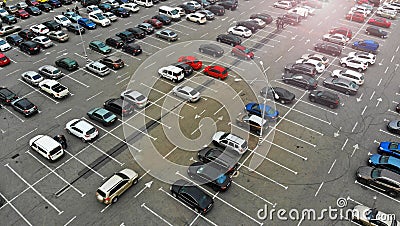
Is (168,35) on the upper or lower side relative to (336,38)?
lower

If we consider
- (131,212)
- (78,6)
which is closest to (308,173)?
(131,212)

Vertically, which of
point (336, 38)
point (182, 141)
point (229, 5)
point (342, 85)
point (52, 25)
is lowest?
point (182, 141)

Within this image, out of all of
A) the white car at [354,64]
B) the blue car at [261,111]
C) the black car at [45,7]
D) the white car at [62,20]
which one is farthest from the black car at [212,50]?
the black car at [45,7]

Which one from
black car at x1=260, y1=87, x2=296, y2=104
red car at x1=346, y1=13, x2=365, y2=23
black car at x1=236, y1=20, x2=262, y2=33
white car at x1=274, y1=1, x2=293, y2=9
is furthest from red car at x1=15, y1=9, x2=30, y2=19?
red car at x1=346, y1=13, x2=365, y2=23

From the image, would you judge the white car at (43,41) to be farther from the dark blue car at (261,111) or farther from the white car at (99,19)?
the dark blue car at (261,111)

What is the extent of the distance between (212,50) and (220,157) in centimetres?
2314

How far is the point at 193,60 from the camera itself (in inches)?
1844

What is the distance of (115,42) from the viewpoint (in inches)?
2030

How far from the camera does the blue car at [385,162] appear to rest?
3050 cm

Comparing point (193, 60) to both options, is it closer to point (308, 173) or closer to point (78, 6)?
point (308, 173)

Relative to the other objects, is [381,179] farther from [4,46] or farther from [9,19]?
[9,19]

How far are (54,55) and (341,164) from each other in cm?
4266

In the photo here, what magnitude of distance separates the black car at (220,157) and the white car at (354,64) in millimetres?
25398

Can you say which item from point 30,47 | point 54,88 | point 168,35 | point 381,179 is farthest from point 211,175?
point 30,47
